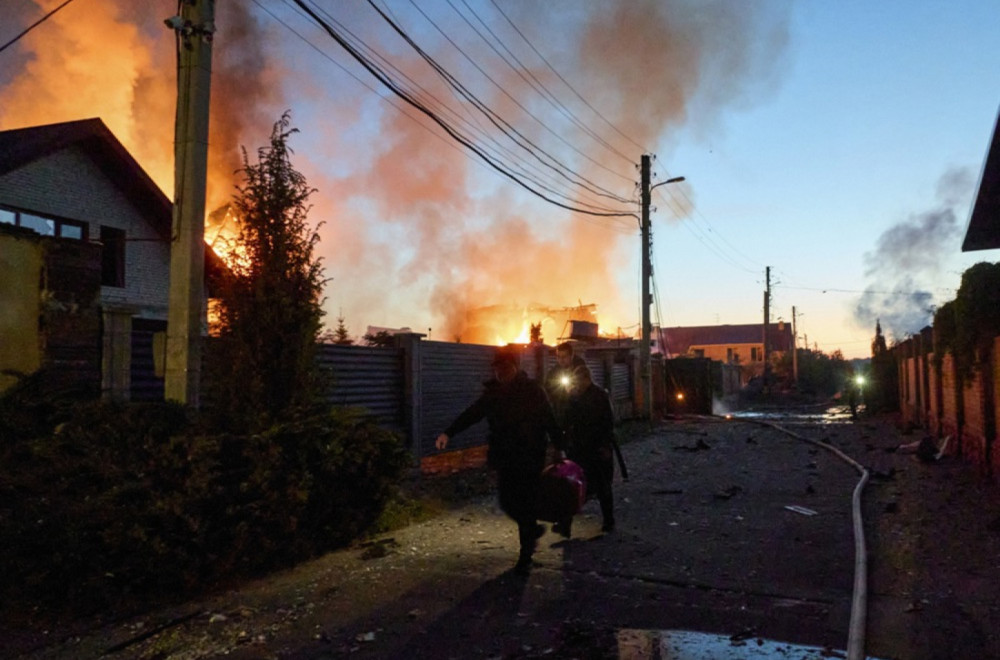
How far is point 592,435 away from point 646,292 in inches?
672

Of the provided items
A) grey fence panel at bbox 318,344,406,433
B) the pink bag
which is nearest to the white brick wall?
grey fence panel at bbox 318,344,406,433

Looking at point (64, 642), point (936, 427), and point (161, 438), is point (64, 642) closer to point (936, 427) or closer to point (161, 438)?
point (161, 438)

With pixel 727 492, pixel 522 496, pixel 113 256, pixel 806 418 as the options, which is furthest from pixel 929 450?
pixel 113 256

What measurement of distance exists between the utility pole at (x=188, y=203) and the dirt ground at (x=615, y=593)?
2041 mm

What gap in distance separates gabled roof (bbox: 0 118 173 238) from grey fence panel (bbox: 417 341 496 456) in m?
11.2

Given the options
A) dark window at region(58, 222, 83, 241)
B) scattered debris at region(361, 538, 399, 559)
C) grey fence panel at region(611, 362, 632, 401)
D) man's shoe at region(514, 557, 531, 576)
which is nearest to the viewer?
man's shoe at region(514, 557, 531, 576)

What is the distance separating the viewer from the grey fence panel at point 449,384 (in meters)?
11.3

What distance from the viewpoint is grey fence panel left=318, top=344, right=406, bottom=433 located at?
9258 millimetres

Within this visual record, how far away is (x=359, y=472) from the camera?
266 inches

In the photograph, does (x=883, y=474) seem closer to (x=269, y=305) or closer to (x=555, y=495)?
(x=555, y=495)

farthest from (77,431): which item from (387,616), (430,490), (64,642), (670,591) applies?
(430,490)

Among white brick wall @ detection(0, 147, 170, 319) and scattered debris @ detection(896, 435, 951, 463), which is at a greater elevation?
white brick wall @ detection(0, 147, 170, 319)

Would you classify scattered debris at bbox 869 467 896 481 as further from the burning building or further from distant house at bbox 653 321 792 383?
distant house at bbox 653 321 792 383

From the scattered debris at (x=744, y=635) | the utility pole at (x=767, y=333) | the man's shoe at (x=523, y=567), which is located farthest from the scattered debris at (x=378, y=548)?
the utility pole at (x=767, y=333)
